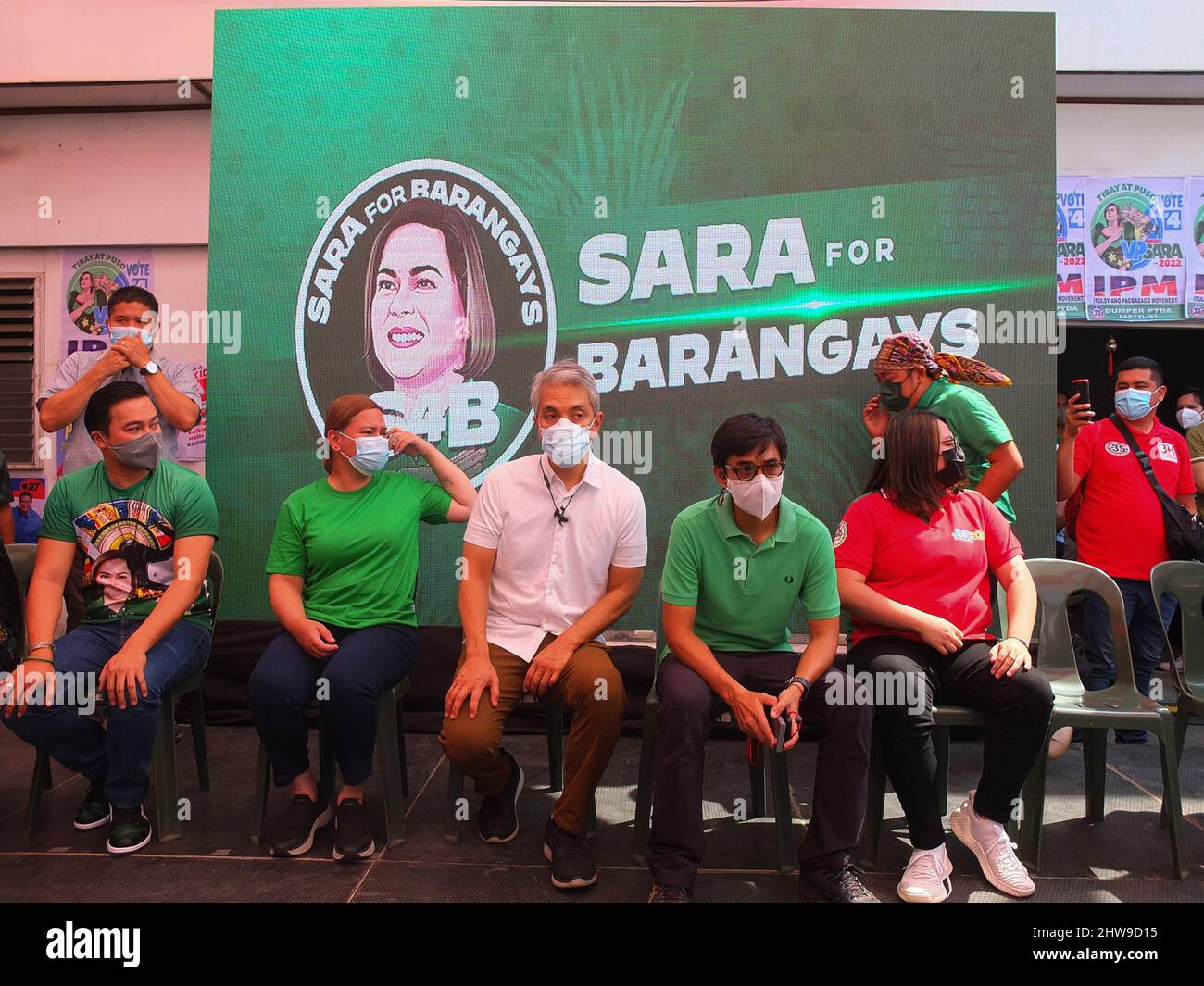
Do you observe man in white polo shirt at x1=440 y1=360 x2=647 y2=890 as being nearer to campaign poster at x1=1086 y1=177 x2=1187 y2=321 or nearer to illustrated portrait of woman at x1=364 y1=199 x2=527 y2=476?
illustrated portrait of woman at x1=364 y1=199 x2=527 y2=476

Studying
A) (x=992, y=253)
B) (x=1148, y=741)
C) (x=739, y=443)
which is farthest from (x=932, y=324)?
(x=1148, y=741)

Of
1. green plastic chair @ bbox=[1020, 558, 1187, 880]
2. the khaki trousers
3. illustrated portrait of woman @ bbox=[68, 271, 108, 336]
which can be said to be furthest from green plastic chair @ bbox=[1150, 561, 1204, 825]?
illustrated portrait of woman @ bbox=[68, 271, 108, 336]

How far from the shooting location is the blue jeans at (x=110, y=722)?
8.96ft

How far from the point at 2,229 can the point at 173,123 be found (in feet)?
4.13

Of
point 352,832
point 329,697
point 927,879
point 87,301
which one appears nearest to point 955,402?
point 927,879

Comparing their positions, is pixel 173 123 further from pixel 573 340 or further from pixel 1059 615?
pixel 1059 615

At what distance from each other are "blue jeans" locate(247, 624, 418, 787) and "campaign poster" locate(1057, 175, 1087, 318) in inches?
183

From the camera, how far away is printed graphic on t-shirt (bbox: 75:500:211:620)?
115 inches

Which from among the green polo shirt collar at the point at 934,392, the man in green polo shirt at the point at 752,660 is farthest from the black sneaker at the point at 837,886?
the green polo shirt collar at the point at 934,392

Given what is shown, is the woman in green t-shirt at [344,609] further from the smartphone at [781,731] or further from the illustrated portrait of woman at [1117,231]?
the illustrated portrait of woman at [1117,231]

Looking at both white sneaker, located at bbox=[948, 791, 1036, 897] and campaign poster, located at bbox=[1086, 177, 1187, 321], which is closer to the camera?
white sneaker, located at bbox=[948, 791, 1036, 897]

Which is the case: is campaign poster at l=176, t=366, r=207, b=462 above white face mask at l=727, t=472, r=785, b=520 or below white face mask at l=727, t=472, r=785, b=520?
above

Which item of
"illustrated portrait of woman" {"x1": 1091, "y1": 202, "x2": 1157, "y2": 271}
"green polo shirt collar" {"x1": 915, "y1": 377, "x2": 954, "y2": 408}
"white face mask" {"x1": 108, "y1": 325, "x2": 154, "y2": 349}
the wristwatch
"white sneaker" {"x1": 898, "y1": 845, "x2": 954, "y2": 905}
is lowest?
"white sneaker" {"x1": 898, "y1": 845, "x2": 954, "y2": 905}

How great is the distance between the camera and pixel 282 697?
2.69m
